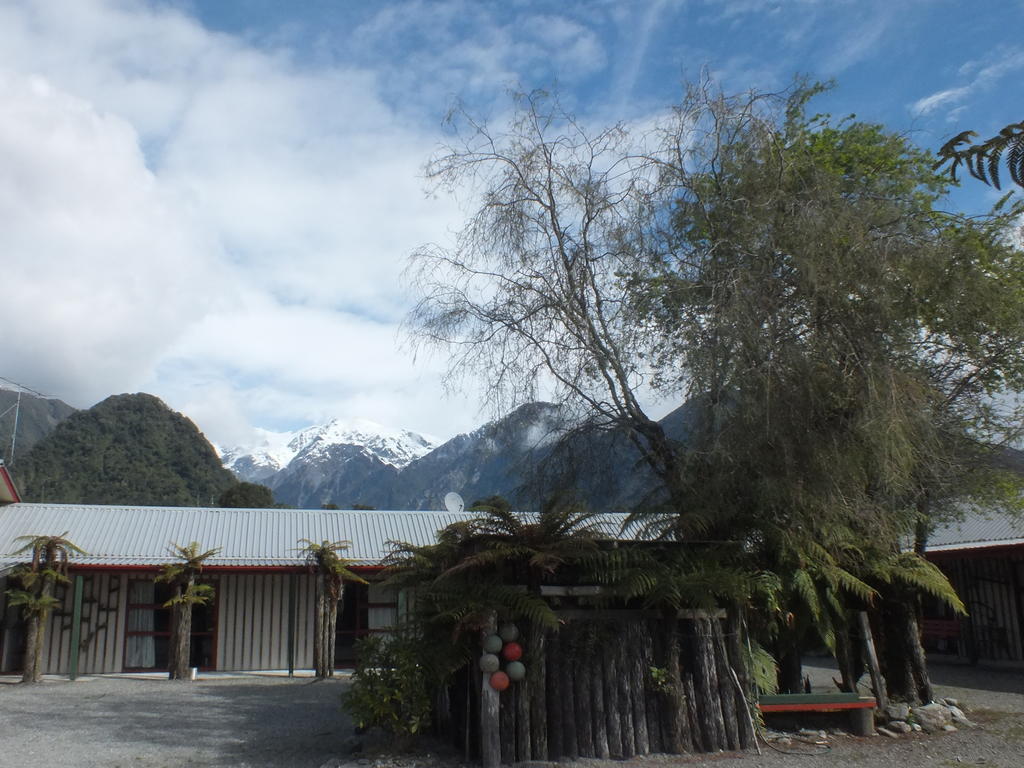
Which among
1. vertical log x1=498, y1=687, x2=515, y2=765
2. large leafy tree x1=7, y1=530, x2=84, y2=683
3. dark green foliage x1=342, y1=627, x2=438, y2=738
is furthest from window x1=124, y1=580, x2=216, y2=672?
vertical log x1=498, y1=687, x2=515, y2=765

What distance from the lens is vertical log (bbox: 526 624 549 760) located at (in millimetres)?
7367

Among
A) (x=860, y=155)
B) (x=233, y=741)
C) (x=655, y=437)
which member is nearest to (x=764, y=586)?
(x=655, y=437)

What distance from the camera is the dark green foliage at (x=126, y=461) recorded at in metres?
58.5


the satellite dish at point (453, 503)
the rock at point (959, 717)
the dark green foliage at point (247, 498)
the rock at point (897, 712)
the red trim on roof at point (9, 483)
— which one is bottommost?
the rock at point (959, 717)

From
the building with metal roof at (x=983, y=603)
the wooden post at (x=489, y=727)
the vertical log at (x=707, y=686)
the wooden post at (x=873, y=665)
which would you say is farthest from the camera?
the building with metal roof at (x=983, y=603)

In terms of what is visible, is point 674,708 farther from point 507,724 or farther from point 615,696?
point 507,724

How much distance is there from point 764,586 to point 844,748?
175 cm

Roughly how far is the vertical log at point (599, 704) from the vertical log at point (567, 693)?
18 centimetres

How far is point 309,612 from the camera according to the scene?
17.7 m

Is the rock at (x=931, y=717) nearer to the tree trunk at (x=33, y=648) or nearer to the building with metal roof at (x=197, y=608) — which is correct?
the building with metal roof at (x=197, y=608)

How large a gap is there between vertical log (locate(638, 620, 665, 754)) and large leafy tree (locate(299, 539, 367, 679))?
8777 millimetres

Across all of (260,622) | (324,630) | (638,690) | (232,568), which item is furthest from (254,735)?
(260,622)

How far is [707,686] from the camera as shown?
7816 mm

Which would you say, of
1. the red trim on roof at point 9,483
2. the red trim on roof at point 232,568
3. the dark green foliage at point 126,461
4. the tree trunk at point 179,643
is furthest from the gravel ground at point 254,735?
the dark green foliage at point 126,461
